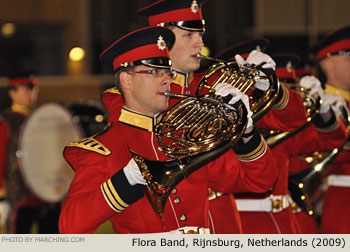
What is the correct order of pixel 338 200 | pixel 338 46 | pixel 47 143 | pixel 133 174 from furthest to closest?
pixel 47 143 < pixel 338 46 < pixel 338 200 < pixel 133 174

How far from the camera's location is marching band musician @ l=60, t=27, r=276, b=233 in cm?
291

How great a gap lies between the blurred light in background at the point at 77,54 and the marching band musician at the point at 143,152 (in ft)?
26.4

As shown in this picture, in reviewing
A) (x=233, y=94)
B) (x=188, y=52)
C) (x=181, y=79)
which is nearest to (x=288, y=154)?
(x=181, y=79)

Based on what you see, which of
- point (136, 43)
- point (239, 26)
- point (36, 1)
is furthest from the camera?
point (36, 1)

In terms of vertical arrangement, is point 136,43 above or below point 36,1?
above

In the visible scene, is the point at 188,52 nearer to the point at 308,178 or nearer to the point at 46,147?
the point at 308,178

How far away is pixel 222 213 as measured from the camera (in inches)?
140

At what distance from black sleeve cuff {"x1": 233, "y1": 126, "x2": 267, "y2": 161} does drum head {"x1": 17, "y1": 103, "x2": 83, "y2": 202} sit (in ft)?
10.4

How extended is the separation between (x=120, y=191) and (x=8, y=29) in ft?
29.4

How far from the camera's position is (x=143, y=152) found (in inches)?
120

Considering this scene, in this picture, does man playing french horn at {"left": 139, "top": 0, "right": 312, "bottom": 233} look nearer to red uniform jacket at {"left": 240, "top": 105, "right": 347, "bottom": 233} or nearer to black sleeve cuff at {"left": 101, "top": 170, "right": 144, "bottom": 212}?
red uniform jacket at {"left": 240, "top": 105, "right": 347, "bottom": 233}

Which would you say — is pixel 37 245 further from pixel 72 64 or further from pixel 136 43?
pixel 72 64

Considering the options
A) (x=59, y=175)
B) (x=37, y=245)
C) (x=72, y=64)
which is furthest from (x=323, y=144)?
(x=72, y=64)

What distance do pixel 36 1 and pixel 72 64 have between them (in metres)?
1.03
